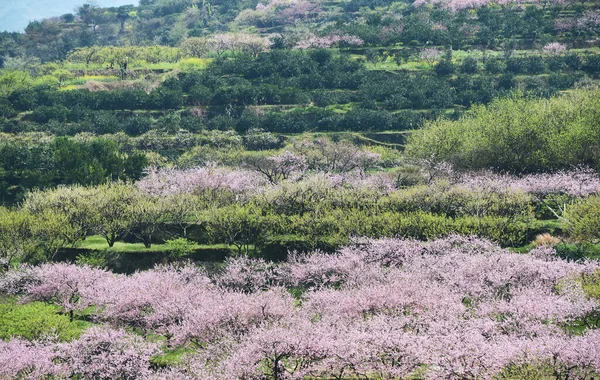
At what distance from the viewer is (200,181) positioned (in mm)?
69312

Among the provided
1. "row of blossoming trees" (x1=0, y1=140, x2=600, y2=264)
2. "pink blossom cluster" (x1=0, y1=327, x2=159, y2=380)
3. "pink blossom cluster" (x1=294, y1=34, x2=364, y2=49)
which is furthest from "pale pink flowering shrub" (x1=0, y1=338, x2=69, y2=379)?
"pink blossom cluster" (x1=294, y1=34, x2=364, y2=49)

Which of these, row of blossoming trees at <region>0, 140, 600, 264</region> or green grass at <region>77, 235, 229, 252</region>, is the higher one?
row of blossoming trees at <region>0, 140, 600, 264</region>

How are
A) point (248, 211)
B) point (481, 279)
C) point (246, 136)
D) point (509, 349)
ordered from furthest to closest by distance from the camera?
point (246, 136), point (248, 211), point (481, 279), point (509, 349)

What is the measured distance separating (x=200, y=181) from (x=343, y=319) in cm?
4019

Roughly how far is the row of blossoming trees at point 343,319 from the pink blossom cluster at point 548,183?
14118mm

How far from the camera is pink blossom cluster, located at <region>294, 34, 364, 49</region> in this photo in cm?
13512

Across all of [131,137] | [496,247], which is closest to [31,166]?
[131,137]

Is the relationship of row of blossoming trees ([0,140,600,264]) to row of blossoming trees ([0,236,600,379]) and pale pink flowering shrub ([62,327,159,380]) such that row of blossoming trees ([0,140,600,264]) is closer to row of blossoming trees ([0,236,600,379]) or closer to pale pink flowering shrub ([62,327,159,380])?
row of blossoming trees ([0,236,600,379])

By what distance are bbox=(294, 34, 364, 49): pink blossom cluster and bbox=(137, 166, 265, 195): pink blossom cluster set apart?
6906 cm

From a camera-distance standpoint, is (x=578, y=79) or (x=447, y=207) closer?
(x=447, y=207)

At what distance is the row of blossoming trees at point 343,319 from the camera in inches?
1031

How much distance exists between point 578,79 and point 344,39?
5100cm

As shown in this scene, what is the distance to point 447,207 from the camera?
5612cm

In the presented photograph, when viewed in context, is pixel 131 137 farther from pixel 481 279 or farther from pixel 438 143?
pixel 481 279
